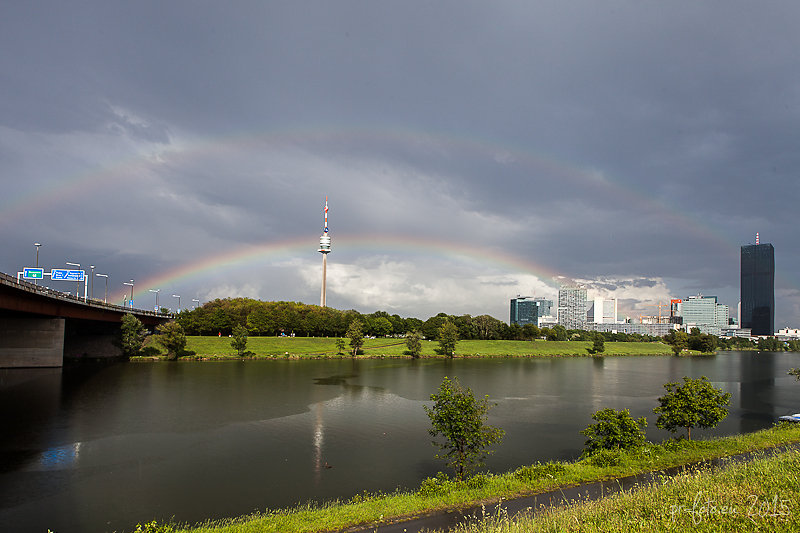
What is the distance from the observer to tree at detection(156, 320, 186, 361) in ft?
315

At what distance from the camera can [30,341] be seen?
7312 centimetres

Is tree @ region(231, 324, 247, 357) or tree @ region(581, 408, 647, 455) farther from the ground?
tree @ region(581, 408, 647, 455)

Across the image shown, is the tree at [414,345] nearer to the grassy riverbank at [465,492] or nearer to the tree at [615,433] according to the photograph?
the grassy riverbank at [465,492]

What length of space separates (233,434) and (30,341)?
6089cm

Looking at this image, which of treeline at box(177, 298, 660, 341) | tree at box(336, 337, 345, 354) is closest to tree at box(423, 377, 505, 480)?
tree at box(336, 337, 345, 354)

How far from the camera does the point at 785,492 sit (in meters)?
9.90

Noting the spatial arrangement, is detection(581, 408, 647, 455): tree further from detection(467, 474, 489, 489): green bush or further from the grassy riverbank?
detection(467, 474, 489, 489): green bush

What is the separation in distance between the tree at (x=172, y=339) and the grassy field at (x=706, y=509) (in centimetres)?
9889

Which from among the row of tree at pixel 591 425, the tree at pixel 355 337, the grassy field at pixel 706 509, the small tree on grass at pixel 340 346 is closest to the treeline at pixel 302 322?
the small tree on grass at pixel 340 346

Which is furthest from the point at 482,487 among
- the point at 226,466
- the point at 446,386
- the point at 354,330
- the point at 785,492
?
the point at 354,330

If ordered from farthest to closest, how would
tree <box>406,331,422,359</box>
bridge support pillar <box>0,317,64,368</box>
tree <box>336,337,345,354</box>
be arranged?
tree <box>406,331,422,359</box> → tree <box>336,337,345,354</box> → bridge support pillar <box>0,317,64,368</box>

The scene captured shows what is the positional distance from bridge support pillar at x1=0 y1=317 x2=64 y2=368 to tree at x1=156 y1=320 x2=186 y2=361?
22.9 meters

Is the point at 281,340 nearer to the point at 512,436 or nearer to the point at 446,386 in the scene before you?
the point at 512,436

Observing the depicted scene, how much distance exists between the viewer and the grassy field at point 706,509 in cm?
854
